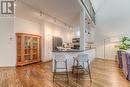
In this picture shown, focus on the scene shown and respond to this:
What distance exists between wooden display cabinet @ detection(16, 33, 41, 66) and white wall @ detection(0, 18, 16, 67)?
30 cm

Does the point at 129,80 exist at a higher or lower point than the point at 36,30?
lower

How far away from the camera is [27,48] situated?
858cm

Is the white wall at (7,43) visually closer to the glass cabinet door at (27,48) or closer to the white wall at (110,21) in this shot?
the glass cabinet door at (27,48)

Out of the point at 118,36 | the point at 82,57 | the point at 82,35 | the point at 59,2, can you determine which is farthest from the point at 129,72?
the point at 118,36

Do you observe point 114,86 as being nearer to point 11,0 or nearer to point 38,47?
point 11,0

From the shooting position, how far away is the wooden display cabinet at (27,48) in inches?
314

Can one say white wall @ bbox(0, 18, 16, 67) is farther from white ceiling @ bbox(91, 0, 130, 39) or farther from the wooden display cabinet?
white ceiling @ bbox(91, 0, 130, 39)

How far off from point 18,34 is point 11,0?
2.20 metres

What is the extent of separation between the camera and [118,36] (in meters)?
11.5

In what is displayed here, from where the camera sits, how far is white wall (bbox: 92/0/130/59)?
11.0 m

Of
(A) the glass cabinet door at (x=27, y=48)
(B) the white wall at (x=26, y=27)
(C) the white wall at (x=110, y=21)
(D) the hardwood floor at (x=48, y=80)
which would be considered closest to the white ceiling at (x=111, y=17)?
(C) the white wall at (x=110, y=21)

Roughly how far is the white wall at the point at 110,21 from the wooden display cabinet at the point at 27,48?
5.15m

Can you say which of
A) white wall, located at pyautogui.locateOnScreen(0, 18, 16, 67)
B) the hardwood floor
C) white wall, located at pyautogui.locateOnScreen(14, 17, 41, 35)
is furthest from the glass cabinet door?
the hardwood floor

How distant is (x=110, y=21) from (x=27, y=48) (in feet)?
21.4
